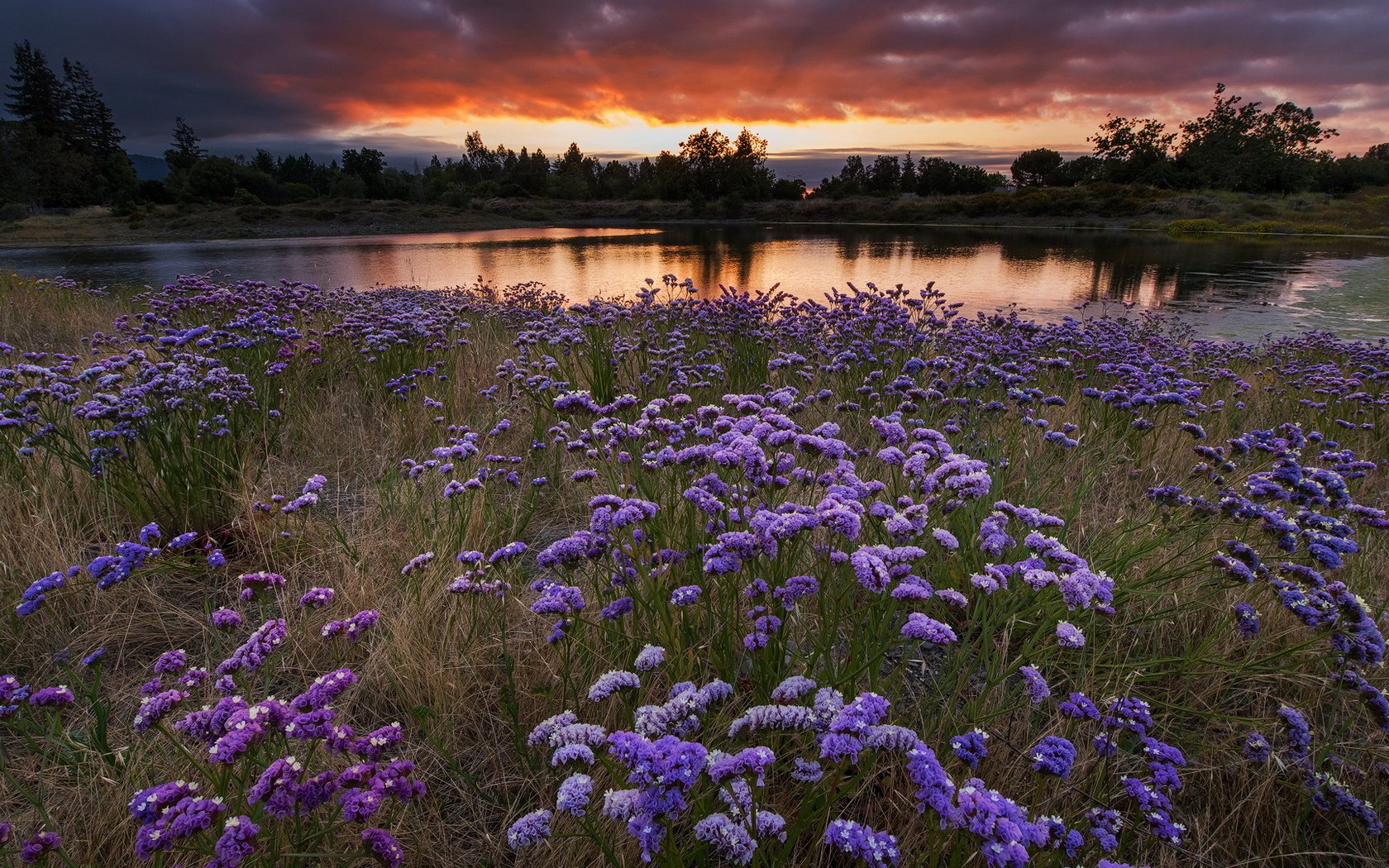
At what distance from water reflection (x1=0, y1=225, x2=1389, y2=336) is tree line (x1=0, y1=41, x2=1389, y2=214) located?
40968mm

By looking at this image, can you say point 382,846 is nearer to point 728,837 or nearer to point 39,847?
point 39,847

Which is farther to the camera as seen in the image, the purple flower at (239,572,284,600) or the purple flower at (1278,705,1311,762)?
the purple flower at (239,572,284,600)

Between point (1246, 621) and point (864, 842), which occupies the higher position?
point (864, 842)

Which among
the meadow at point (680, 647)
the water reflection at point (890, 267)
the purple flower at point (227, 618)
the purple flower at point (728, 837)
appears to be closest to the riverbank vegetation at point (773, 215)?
the water reflection at point (890, 267)

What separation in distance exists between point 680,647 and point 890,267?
30.0 meters

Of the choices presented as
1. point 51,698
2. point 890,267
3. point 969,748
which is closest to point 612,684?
point 969,748

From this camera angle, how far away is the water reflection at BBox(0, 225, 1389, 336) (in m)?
20.2

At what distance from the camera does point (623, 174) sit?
434ft

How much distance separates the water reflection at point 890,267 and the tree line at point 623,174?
41.0 metres

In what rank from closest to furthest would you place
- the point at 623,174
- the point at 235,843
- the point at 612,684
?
the point at 235,843 → the point at 612,684 → the point at 623,174

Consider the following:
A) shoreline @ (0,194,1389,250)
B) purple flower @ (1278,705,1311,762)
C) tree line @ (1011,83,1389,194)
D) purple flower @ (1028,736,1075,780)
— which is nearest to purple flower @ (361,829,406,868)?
purple flower @ (1028,736,1075,780)

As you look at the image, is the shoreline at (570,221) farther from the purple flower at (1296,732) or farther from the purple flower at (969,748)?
the purple flower at (1296,732)

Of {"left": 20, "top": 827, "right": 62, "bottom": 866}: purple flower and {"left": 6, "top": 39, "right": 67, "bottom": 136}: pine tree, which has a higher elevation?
{"left": 6, "top": 39, "right": 67, "bottom": 136}: pine tree

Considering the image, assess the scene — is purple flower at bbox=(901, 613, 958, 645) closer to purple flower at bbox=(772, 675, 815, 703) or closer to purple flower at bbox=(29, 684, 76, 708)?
purple flower at bbox=(772, 675, 815, 703)
